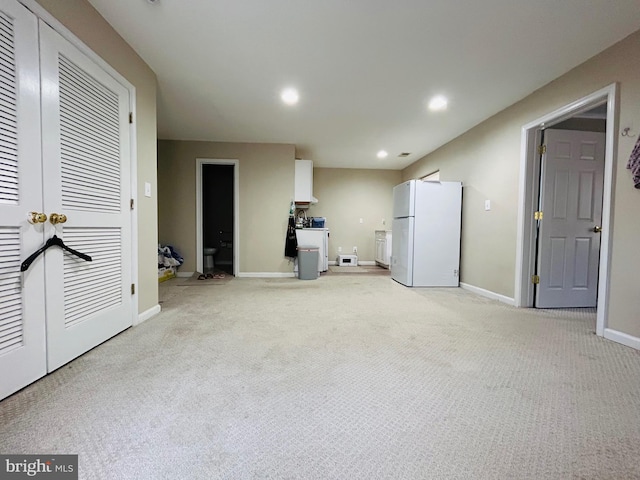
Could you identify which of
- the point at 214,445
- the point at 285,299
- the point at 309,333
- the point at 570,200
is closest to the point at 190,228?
the point at 285,299

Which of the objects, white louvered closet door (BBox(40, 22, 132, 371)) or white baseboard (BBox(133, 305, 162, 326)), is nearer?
white louvered closet door (BBox(40, 22, 132, 371))

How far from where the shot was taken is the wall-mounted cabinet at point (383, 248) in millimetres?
6027

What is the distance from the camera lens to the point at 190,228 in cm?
471

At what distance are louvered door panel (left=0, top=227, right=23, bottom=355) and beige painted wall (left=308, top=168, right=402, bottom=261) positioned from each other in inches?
221

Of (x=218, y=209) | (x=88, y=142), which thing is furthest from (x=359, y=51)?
(x=218, y=209)

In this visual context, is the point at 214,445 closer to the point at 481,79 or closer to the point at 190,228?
the point at 481,79

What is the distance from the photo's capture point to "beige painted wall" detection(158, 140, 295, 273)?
468 cm

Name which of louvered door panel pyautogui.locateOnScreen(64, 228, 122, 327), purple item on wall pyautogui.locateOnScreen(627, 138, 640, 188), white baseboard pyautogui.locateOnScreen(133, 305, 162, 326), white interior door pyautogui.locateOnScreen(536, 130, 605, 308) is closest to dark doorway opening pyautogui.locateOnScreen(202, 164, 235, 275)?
white baseboard pyautogui.locateOnScreen(133, 305, 162, 326)

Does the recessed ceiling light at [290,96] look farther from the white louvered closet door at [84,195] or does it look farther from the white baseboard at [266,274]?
the white baseboard at [266,274]

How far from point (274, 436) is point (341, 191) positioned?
20.1ft

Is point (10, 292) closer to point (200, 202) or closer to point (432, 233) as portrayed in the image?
point (200, 202)

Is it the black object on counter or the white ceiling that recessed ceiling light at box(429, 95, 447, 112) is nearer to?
the white ceiling

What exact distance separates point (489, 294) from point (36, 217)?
4.25 metres

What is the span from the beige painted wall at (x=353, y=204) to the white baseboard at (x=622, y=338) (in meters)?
4.93
